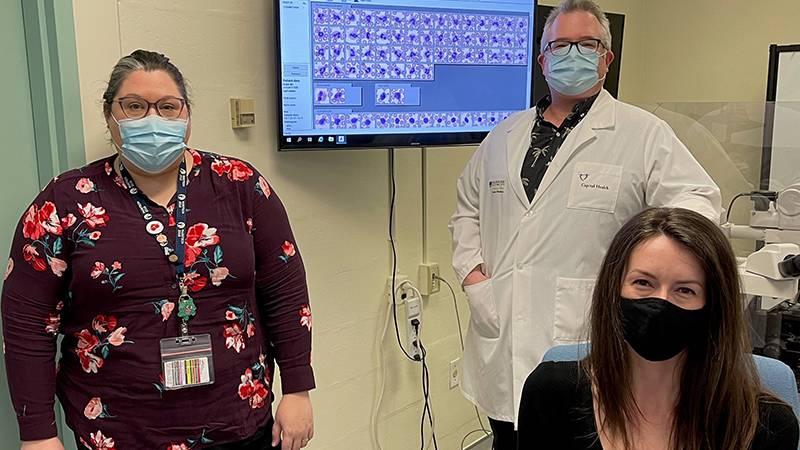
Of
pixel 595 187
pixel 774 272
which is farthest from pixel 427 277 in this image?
pixel 774 272

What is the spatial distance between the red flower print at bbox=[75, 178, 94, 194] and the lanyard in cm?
6

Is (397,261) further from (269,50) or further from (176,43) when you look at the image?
(176,43)

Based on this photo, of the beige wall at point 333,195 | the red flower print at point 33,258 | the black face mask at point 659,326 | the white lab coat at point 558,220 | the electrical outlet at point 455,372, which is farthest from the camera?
the electrical outlet at point 455,372

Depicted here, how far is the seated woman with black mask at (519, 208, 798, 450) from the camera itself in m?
1.15

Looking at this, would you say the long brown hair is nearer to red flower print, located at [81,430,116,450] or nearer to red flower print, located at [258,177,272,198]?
red flower print, located at [258,177,272,198]

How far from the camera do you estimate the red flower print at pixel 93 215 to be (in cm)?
141

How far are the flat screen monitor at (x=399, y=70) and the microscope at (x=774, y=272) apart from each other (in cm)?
86

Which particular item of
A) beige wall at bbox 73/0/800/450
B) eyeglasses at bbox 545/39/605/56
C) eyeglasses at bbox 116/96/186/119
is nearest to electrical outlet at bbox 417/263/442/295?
beige wall at bbox 73/0/800/450

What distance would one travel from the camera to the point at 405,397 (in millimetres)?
2676

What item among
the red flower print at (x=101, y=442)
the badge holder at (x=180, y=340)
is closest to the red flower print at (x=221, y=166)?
the badge holder at (x=180, y=340)

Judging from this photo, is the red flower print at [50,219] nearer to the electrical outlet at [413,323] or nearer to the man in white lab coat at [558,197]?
the man in white lab coat at [558,197]

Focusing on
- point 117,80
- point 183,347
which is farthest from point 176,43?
point 183,347

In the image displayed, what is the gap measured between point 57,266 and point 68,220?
0.30ft

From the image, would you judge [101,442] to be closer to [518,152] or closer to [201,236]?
[201,236]
